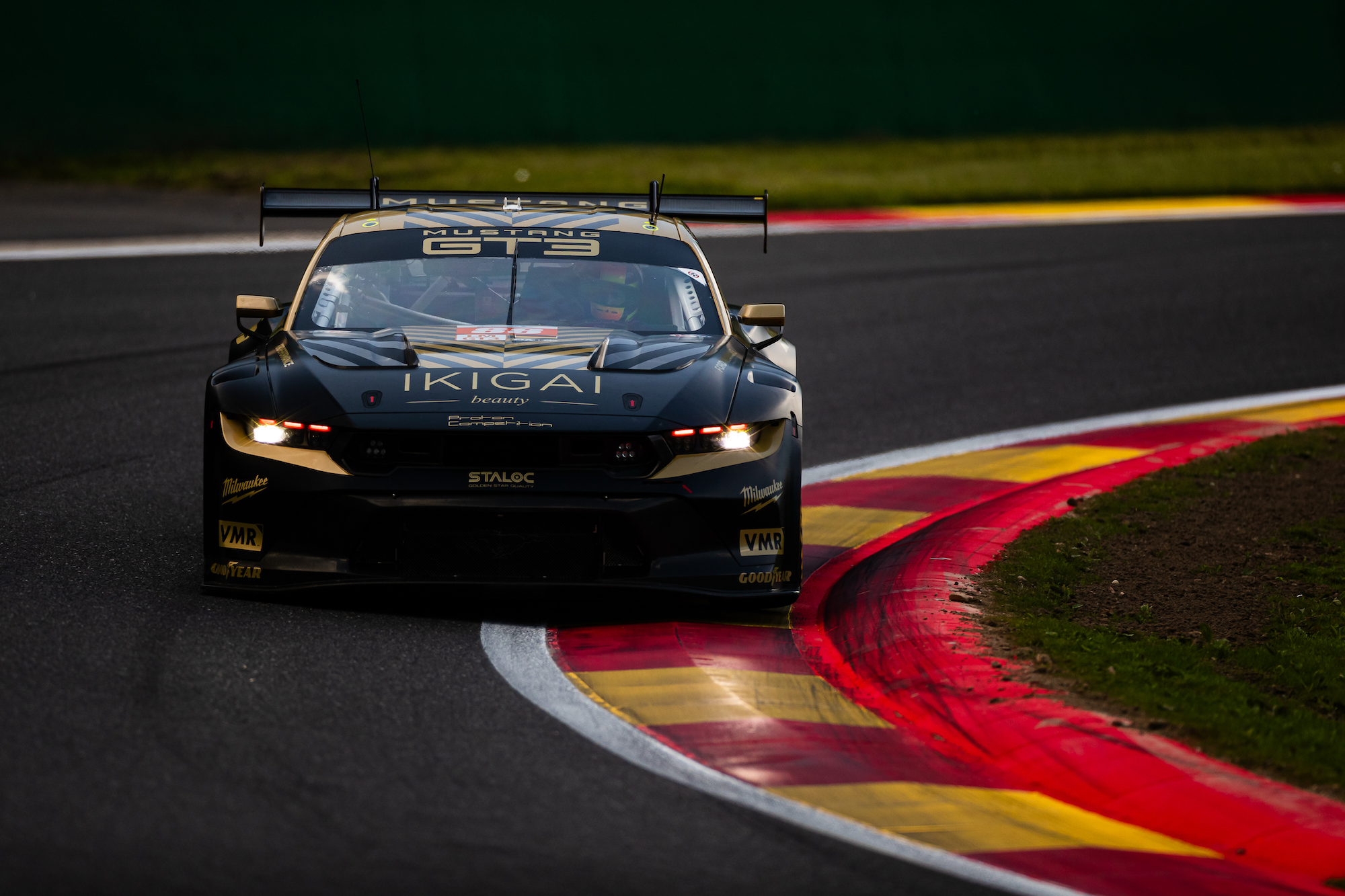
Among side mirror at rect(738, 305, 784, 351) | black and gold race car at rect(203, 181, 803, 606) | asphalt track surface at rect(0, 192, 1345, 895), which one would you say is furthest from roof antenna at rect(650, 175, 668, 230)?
asphalt track surface at rect(0, 192, 1345, 895)

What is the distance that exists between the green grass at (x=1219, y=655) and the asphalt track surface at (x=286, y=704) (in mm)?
1253

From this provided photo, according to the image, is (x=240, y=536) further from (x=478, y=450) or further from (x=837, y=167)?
(x=837, y=167)

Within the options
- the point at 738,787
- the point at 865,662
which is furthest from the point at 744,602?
the point at 738,787

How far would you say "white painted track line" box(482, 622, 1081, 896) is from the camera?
3502mm

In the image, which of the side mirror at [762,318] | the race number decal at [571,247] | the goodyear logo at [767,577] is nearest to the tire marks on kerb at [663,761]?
the goodyear logo at [767,577]

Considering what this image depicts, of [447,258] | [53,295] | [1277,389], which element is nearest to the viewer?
[447,258]

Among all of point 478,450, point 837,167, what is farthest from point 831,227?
point 478,450

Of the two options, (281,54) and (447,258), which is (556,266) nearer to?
(447,258)

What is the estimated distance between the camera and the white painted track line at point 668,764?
3.50 metres

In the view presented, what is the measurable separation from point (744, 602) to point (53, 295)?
31.2 feet

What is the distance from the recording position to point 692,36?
2586cm

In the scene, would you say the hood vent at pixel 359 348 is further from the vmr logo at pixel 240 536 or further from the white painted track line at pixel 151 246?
the white painted track line at pixel 151 246

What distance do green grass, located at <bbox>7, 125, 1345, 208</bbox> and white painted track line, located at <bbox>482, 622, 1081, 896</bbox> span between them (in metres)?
15.4

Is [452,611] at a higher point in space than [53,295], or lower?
lower
